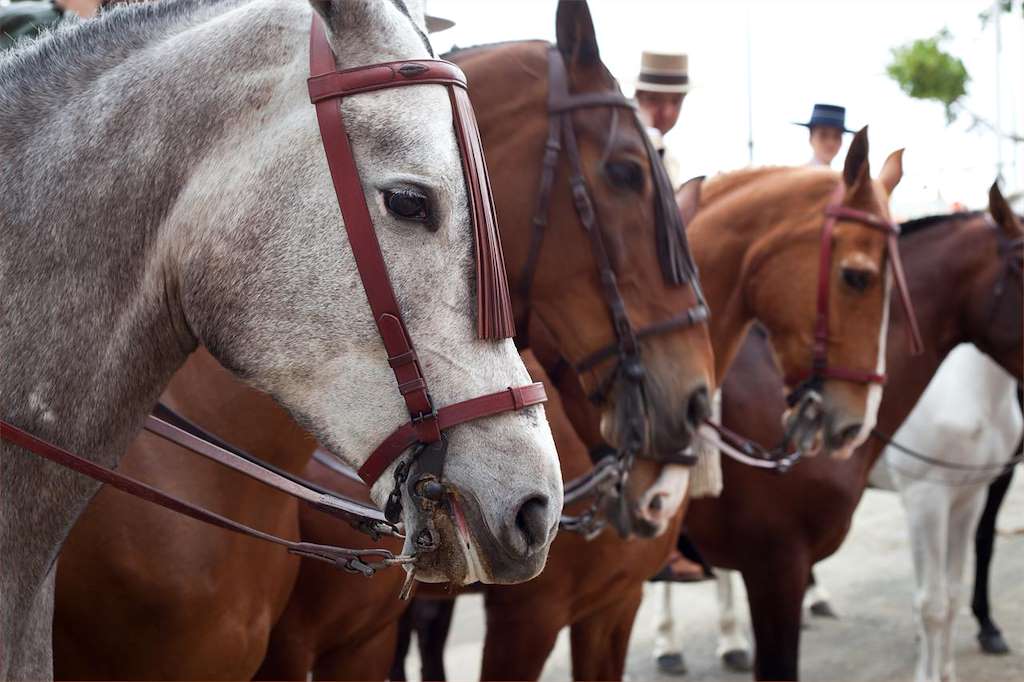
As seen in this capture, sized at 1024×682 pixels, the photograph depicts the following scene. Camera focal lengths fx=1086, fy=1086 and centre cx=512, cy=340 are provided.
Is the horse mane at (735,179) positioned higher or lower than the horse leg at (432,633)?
higher

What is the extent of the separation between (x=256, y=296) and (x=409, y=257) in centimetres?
23

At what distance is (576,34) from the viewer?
305 cm

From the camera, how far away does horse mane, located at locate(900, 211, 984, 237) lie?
17.6 ft

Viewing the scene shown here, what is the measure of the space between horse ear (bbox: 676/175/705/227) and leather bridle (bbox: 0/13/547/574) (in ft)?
9.26

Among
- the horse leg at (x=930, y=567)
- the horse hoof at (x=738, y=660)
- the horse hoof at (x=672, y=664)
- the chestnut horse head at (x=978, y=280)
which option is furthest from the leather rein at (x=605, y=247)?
the horse hoof at (x=738, y=660)

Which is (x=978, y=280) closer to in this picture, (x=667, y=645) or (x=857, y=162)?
(x=857, y=162)

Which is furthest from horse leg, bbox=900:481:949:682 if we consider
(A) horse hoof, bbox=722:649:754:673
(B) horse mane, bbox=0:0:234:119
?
(B) horse mane, bbox=0:0:234:119

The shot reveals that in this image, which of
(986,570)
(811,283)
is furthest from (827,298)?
(986,570)

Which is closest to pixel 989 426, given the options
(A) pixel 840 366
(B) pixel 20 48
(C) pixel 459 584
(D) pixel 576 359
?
(A) pixel 840 366

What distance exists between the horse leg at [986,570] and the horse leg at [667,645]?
1916 millimetres

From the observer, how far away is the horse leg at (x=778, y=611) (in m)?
4.46

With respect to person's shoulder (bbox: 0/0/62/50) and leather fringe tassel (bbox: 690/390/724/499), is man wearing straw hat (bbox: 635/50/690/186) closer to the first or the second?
leather fringe tassel (bbox: 690/390/724/499)

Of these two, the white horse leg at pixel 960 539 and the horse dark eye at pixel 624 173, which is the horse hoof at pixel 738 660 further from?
the horse dark eye at pixel 624 173

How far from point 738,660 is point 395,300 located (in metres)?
5.85
